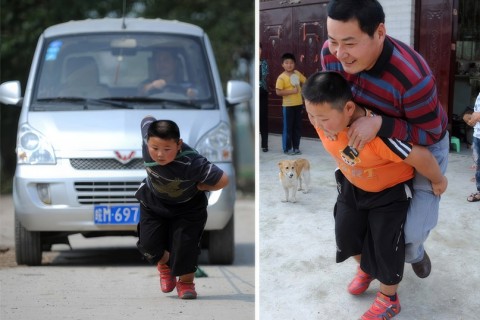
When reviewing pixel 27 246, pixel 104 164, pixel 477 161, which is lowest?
pixel 27 246

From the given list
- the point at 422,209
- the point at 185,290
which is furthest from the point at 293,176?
the point at 185,290

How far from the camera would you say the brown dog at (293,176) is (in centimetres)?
277

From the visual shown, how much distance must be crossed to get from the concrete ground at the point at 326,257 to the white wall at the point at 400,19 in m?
0.49

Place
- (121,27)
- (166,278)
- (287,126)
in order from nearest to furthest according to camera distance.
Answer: (287,126) → (166,278) → (121,27)

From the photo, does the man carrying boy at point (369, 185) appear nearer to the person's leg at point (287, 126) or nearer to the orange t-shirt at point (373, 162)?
the orange t-shirt at point (373, 162)

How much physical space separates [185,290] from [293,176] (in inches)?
31.8

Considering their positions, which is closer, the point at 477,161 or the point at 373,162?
the point at 373,162

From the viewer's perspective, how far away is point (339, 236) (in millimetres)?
2812

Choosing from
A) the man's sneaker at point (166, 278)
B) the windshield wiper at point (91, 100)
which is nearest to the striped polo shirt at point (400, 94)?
the man's sneaker at point (166, 278)

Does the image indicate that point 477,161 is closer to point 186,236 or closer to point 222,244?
point 186,236

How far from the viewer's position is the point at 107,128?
4.13 metres

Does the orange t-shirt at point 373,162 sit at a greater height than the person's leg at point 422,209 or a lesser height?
greater

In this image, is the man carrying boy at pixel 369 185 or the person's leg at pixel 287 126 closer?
the man carrying boy at pixel 369 185

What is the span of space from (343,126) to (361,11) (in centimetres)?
35
